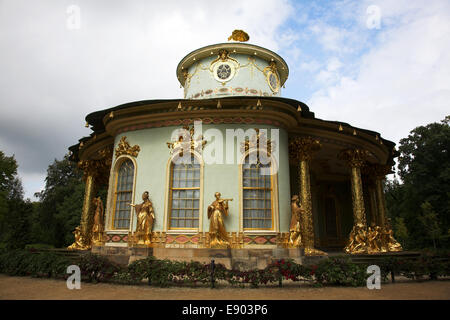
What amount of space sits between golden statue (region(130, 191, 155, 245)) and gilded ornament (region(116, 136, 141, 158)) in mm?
1957

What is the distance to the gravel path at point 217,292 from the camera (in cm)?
684

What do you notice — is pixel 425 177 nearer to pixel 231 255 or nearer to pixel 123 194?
pixel 231 255

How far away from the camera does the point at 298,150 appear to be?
12352mm

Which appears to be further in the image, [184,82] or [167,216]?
[184,82]

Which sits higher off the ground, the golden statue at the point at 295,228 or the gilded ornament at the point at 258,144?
the gilded ornament at the point at 258,144

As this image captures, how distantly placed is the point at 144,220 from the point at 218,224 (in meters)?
2.70

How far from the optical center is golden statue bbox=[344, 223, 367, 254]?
1222cm

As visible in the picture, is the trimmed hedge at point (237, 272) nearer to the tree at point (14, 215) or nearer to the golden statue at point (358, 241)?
the golden statue at point (358, 241)

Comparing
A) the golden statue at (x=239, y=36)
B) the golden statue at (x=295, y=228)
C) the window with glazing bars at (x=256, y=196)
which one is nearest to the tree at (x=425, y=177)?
the golden statue at (x=295, y=228)

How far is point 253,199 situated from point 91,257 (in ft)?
18.4

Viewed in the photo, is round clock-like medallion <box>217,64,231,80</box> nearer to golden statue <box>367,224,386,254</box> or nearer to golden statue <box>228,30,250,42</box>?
golden statue <box>228,30,250,42</box>

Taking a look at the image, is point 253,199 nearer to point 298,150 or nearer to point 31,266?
point 298,150

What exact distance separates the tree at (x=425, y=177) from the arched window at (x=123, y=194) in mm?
19947
